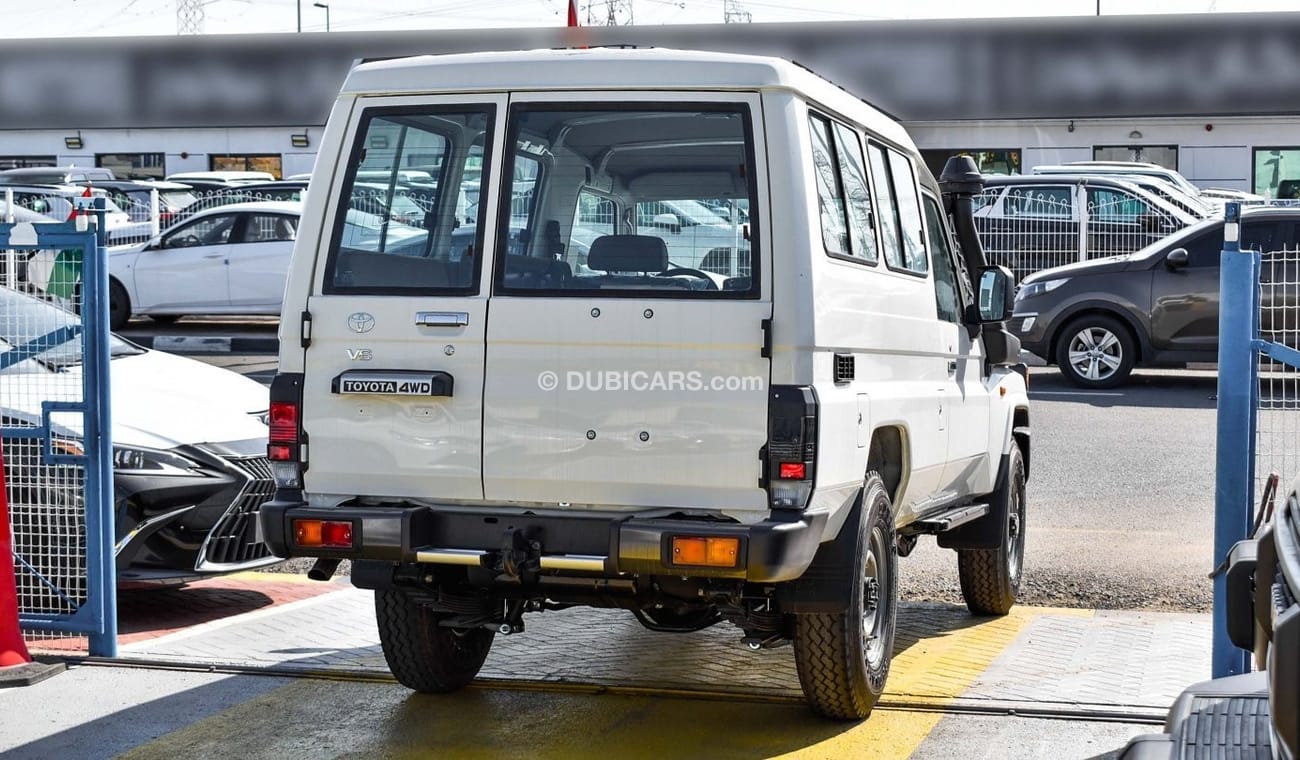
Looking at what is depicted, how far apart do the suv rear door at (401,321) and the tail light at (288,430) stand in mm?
36

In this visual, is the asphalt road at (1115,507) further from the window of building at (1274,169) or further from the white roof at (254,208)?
the window of building at (1274,169)

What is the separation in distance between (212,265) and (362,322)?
15041mm

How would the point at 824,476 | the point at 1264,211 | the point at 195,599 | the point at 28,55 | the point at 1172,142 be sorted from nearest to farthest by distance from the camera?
the point at 824,476
the point at 195,599
the point at 1264,211
the point at 1172,142
the point at 28,55

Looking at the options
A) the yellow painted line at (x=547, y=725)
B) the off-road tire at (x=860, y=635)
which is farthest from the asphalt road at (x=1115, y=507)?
the off-road tire at (x=860, y=635)

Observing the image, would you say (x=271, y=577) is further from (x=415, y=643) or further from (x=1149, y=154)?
(x=1149, y=154)

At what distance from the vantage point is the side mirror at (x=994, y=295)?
7215 mm

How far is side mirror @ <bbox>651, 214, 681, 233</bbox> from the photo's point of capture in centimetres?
534

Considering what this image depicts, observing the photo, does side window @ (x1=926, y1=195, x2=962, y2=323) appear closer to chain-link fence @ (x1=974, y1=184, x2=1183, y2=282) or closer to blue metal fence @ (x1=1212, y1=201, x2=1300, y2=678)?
blue metal fence @ (x1=1212, y1=201, x2=1300, y2=678)

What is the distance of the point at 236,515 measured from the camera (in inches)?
288

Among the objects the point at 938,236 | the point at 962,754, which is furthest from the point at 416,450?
the point at 938,236

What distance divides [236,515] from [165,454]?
1.33 ft

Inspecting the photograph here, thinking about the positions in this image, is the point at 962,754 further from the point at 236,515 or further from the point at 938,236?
the point at 236,515

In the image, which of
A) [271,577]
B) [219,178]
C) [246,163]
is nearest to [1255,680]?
[271,577]

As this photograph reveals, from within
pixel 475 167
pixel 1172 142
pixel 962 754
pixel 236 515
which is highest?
pixel 1172 142
